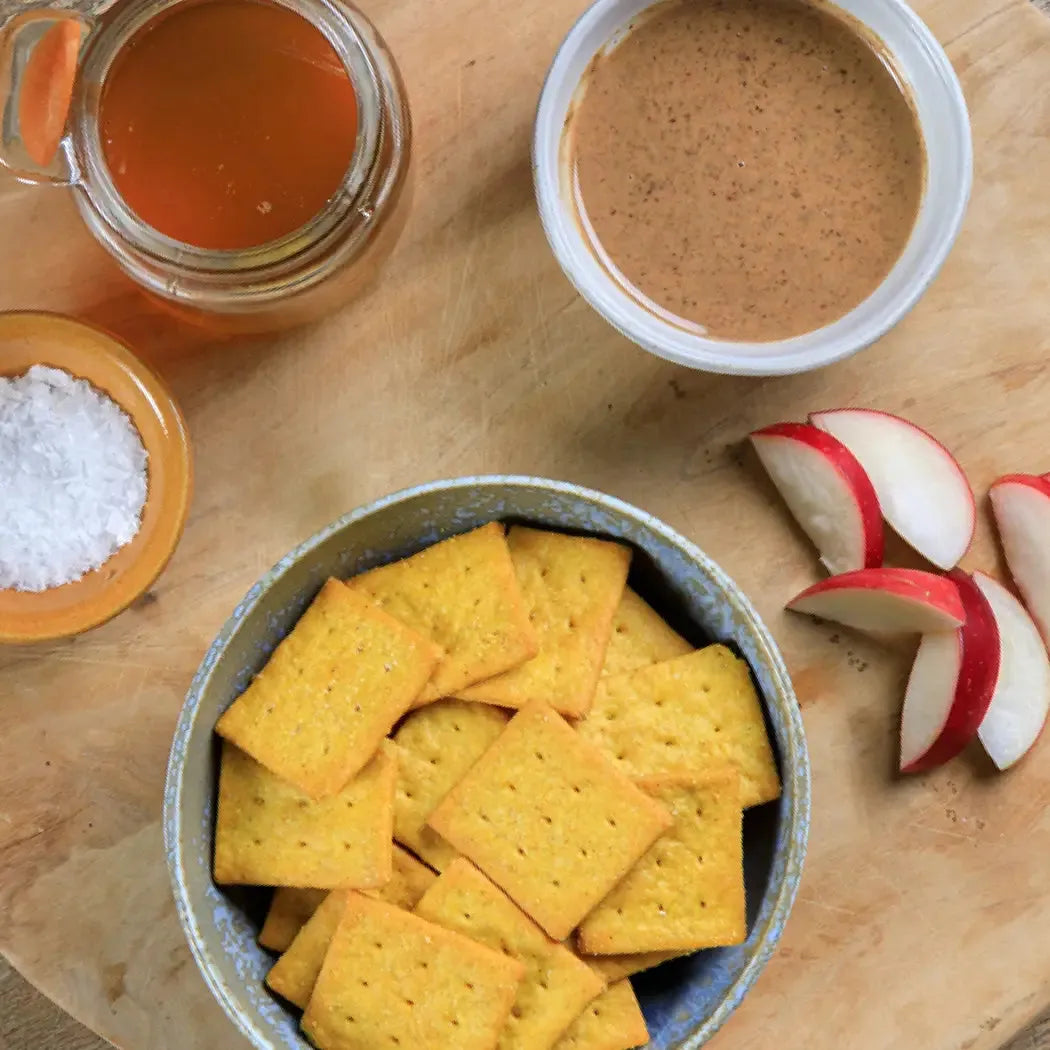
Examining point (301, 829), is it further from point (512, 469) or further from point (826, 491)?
point (826, 491)

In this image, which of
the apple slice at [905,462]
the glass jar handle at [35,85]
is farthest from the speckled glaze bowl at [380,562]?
the glass jar handle at [35,85]

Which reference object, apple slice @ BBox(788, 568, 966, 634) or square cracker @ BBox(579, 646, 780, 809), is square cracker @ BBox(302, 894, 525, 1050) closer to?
square cracker @ BBox(579, 646, 780, 809)

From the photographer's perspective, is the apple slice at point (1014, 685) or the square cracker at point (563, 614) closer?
the square cracker at point (563, 614)

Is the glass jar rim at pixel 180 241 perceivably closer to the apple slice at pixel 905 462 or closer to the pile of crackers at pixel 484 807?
the pile of crackers at pixel 484 807

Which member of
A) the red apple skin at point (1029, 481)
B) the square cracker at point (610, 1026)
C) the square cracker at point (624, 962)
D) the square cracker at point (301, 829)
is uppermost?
the red apple skin at point (1029, 481)

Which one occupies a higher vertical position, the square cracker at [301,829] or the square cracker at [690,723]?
the square cracker at [690,723]

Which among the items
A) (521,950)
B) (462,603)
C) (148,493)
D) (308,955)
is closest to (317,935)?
(308,955)

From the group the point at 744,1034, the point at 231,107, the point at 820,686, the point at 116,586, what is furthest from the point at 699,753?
the point at 231,107
